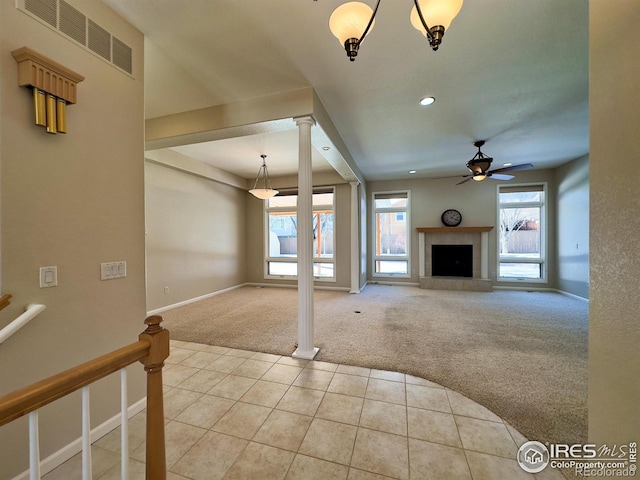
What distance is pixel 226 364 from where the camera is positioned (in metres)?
2.64

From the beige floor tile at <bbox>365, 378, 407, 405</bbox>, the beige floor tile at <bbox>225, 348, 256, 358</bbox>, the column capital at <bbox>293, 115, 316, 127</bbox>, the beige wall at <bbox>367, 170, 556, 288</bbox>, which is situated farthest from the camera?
the beige wall at <bbox>367, 170, 556, 288</bbox>

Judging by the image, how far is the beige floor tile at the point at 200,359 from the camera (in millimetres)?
2646

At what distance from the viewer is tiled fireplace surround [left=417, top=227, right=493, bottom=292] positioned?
627cm

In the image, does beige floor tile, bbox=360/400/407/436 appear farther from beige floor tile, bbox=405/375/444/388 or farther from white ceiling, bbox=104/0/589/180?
white ceiling, bbox=104/0/589/180

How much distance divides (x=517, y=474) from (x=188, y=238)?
18.4ft

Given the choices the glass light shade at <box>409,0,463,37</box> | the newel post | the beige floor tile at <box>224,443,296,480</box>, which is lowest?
the beige floor tile at <box>224,443,296,480</box>

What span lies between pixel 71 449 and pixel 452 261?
731 cm

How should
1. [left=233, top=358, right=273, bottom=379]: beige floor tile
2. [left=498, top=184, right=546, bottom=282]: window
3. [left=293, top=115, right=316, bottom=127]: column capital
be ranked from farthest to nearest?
1. [left=498, top=184, right=546, bottom=282]: window
2. [left=293, top=115, right=316, bottom=127]: column capital
3. [left=233, top=358, right=273, bottom=379]: beige floor tile

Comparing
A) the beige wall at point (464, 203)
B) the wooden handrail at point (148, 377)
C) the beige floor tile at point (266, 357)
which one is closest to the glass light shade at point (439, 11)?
the wooden handrail at point (148, 377)

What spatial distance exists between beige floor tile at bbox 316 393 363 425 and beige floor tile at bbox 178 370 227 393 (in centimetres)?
106

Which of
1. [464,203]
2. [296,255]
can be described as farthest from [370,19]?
[464,203]

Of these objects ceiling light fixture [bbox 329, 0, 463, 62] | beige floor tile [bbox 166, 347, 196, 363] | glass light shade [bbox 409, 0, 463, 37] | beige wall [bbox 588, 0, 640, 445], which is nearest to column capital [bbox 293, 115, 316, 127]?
ceiling light fixture [bbox 329, 0, 463, 62]

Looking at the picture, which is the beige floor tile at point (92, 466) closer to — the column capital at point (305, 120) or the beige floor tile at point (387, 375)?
the beige floor tile at point (387, 375)

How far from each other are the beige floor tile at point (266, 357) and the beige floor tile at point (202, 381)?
410 mm
